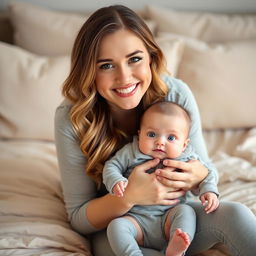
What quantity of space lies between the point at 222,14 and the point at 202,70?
634 millimetres

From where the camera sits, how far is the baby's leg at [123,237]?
4.11 feet

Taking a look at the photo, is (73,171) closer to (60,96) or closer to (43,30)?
(60,96)

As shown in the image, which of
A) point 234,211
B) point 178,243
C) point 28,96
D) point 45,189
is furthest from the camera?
point 28,96

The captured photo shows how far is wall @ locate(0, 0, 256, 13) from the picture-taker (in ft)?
8.33

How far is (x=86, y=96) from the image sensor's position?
1.49 metres

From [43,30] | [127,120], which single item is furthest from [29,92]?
[127,120]

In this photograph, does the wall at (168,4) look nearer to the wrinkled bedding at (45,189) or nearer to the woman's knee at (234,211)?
the wrinkled bedding at (45,189)

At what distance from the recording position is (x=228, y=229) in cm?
132

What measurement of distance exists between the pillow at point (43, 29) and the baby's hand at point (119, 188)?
1.18 metres

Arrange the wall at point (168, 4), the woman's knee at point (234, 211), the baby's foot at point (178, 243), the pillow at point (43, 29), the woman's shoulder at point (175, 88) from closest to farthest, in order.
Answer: the baby's foot at point (178, 243) < the woman's knee at point (234, 211) < the woman's shoulder at point (175, 88) < the pillow at point (43, 29) < the wall at point (168, 4)

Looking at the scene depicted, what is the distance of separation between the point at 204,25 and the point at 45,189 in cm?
130

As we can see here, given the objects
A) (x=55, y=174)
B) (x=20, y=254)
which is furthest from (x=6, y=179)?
(x=20, y=254)

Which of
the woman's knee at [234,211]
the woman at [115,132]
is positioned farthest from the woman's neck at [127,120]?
the woman's knee at [234,211]

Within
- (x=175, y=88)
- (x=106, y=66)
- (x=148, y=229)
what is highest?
(x=106, y=66)
